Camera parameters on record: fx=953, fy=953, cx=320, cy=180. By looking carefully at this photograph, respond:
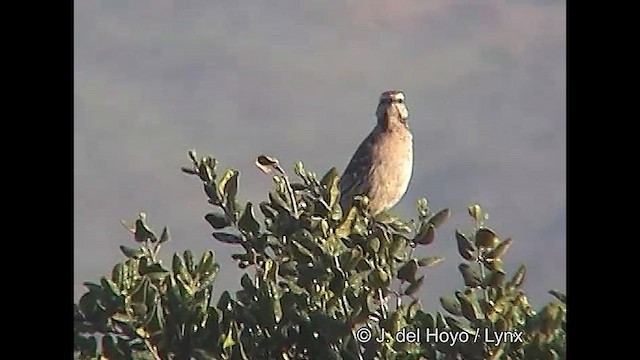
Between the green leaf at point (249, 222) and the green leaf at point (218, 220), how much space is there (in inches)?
1.5

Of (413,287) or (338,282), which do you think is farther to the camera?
(413,287)

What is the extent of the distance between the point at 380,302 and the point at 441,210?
1.07 feet

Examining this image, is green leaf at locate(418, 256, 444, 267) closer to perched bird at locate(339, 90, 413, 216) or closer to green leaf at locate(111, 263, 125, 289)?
perched bird at locate(339, 90, 413, 216)

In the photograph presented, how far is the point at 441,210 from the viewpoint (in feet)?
5.89

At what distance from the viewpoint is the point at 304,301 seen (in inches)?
58.8

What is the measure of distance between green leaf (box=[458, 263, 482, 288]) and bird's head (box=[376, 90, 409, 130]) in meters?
0.37

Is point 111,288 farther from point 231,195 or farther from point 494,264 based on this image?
point 494,264

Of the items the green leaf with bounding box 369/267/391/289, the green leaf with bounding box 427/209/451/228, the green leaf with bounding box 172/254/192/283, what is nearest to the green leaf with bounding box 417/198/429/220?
the green leaf with bounding box 427/209/451/228

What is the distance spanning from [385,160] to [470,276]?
1.23ft

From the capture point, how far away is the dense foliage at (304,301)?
1.47 metres

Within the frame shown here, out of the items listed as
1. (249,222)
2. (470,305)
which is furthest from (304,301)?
(470,305)

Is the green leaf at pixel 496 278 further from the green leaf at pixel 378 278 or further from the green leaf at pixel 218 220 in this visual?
the green leaf at pixel 218 220

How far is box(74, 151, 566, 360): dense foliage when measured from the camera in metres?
1.47
